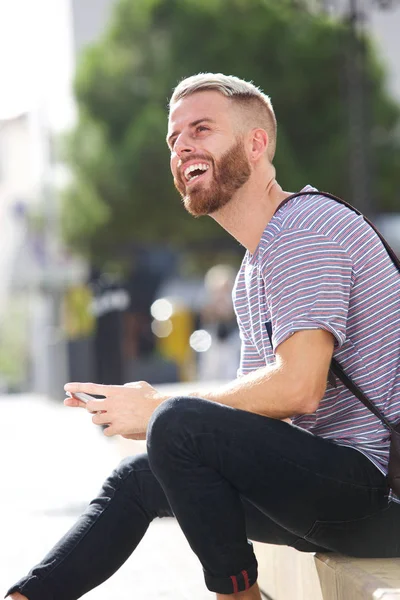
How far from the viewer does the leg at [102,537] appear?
312 centimetres

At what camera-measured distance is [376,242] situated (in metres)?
2.96

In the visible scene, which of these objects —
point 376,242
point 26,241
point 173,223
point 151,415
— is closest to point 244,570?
point 151,415

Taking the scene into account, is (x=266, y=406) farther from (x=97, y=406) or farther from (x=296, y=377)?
(x=97, y=406)

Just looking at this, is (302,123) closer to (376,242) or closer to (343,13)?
(343,13)

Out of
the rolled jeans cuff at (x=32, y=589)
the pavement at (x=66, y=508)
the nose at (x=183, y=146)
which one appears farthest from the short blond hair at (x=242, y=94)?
the pavement at (x=66, y=508)

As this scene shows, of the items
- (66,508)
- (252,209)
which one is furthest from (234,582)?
(66,508)

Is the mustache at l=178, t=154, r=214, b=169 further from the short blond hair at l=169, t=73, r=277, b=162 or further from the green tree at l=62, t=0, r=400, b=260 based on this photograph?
the green tree at l=62, t=0, r=400, b=260

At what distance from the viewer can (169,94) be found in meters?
32.8

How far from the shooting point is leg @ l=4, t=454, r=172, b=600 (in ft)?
10.2

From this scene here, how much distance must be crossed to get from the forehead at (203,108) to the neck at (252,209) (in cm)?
21

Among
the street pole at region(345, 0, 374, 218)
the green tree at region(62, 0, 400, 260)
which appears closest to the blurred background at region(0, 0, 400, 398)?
the green tree at region(62, 0, 400, 260)

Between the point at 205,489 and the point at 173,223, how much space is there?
30.4 meters

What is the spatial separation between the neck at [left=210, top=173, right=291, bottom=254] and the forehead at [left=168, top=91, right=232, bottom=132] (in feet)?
0.69

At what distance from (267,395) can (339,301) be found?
302mm
